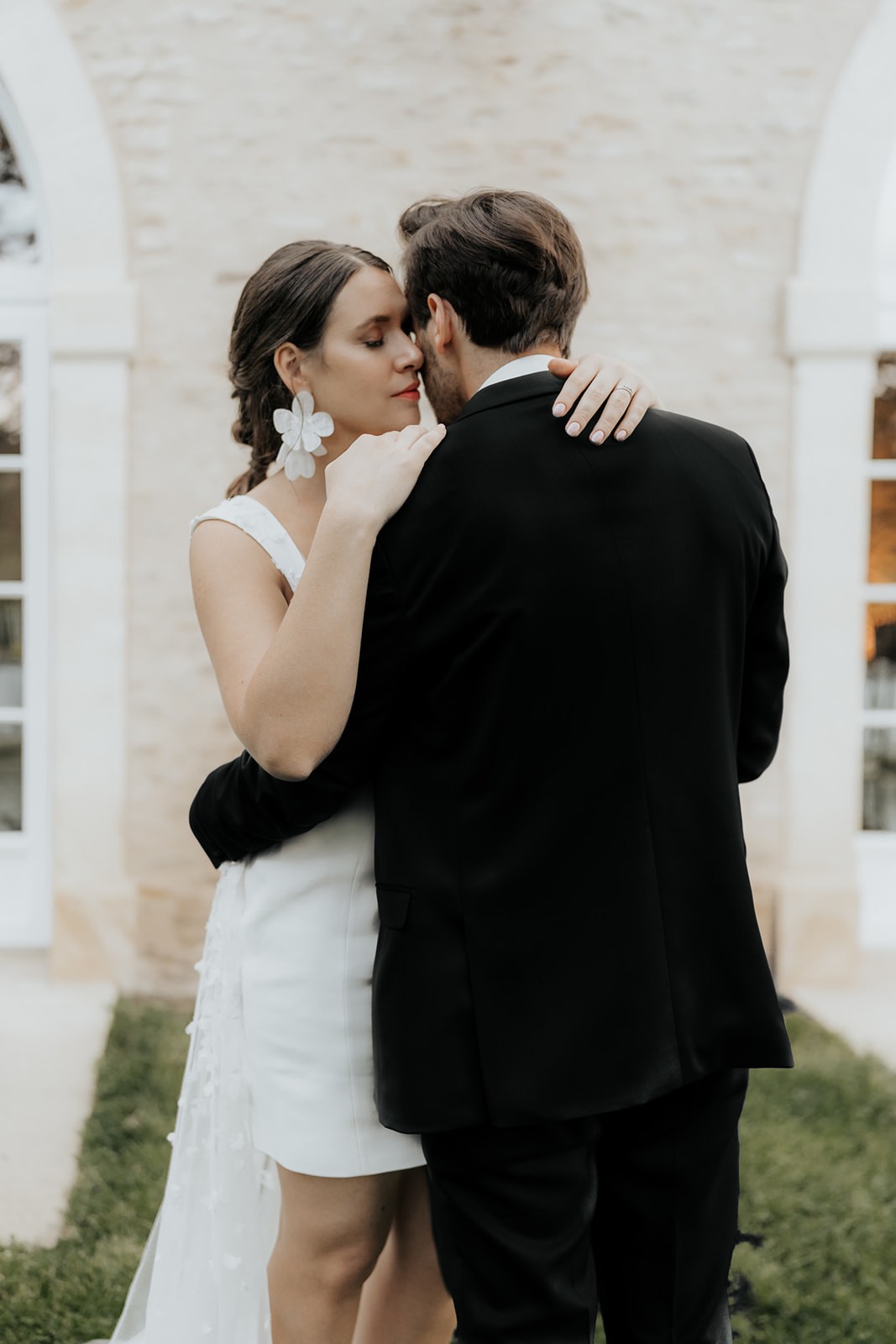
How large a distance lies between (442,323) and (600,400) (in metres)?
0.25

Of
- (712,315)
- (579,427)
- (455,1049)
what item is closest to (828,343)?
(712,315)

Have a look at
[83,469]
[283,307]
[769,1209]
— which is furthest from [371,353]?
[83,469]

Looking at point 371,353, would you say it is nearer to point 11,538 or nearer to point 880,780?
Result: point 11,538

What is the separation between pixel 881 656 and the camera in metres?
5.17

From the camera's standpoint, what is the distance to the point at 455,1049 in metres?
1.39

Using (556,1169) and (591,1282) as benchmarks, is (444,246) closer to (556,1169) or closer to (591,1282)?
(556,1169)

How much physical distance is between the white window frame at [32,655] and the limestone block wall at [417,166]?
0.49 metres

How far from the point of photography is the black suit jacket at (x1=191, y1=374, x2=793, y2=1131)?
133cm

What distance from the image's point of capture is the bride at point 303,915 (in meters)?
1.39

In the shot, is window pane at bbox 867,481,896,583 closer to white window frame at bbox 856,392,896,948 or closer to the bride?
white window frame at bbox 856,392,896,948

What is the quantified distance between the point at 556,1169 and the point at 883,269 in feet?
14.8

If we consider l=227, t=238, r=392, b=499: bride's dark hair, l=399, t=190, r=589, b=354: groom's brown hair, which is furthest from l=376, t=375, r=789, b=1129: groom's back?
l=227, t=238, r=392, b=499: bride's dark hair

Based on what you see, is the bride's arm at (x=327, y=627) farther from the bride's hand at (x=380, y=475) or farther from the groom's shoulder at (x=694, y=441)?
the groom's shoulder at (x=694, y=441)

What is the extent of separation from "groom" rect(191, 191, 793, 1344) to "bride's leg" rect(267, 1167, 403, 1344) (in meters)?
0.25
